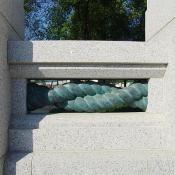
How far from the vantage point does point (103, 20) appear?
→ 14.2 metres

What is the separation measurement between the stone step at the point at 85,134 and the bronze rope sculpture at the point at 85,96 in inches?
7.3

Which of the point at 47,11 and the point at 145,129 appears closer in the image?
the point at 145,129

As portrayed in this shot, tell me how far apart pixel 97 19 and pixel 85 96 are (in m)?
11.5

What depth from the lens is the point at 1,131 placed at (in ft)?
8.80

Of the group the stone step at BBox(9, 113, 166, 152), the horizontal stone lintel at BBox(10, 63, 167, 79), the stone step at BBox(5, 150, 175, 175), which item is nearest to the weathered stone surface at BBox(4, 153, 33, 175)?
the stone step at BBox(5, 150, 175, 175)

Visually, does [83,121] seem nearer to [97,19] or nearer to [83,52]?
[83,52]

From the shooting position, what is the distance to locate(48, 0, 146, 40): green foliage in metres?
13.7

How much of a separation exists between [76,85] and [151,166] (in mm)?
901

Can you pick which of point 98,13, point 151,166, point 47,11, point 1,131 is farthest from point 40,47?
point 47,11

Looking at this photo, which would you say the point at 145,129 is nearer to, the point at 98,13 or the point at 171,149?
the point at 171,149

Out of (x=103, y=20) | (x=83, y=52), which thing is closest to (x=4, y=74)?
(x=83, y=52)

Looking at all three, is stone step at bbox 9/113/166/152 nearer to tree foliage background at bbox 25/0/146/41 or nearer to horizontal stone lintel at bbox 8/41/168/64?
horizontal stone lintel at bbox 8/41/168/64

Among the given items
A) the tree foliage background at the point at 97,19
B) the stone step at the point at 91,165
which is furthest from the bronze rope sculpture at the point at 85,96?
the tree foliage background at the point at 97,19

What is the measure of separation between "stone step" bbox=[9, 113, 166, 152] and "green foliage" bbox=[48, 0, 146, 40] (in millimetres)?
10514
